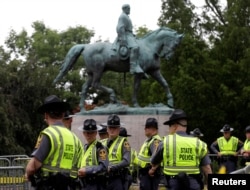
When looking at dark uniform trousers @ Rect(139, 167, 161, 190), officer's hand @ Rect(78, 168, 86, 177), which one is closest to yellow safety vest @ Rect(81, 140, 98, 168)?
officer's hand @ Rect(78, 168, 86, 177)

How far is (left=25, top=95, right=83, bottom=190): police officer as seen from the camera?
8.66m

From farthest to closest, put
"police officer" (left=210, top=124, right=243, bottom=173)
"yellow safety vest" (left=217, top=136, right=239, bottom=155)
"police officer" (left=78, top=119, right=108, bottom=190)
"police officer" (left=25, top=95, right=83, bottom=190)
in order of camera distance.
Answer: "yellow safety vest" (left=217, top=136, right=239, bottom=155)
"police officer" (left=210, top=124, right=243, bottom=173)
"police officer" (left=78, top=119, right=108, bottom=190)
"police officer" (left=25, top=95, right=83, bottom=190)

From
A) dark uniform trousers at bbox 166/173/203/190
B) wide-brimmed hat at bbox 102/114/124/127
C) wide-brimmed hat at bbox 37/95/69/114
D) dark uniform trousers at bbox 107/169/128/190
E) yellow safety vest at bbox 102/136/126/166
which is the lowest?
dark uniform trousers at bbox 107/169/128/190

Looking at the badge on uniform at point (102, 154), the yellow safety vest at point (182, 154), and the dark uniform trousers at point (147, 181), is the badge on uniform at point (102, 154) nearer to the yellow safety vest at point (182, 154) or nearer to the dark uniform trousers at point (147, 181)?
the yellow safety vest at point (182, 154)

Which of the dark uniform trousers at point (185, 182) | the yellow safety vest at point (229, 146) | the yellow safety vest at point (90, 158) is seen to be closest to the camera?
the dark uniform trousers at point (185, 182)

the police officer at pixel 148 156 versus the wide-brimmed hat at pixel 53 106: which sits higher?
the wide-brimmed hat at pixel 53 106

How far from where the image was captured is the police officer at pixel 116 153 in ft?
40.7

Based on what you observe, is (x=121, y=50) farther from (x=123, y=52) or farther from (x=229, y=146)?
(x=229, y=146)

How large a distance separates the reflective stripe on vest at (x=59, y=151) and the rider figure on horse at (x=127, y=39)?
15.4 m

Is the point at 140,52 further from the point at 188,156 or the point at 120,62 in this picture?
the point at 188,156

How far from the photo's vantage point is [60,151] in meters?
8.80

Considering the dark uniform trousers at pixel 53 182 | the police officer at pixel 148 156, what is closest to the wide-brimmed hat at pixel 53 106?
the dark uniform trousers at pixel 53 182

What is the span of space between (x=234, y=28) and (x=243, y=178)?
2783 centimetres

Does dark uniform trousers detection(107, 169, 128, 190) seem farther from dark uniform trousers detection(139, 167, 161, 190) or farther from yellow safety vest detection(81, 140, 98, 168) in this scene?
dark uniform trousers detection(139, 167, 161, 190)
